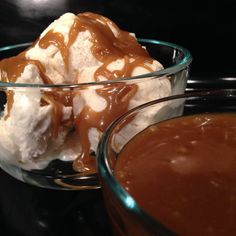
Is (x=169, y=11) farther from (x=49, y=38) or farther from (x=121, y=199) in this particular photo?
(x=121, y=199)

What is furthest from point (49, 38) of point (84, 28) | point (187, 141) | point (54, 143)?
point (187, 141)

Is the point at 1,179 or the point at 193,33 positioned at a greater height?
the point at 193,33

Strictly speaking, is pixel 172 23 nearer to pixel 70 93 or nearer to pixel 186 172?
pixel 70 93

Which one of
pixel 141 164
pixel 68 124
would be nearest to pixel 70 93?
pixel 68 124

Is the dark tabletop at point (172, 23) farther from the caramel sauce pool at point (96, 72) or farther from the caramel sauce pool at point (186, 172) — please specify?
the caramel sauce pool at point (186, 172)

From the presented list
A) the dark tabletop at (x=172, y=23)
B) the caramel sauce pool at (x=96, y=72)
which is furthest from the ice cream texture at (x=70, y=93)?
the dark tabletop at (x=172, y=23)
